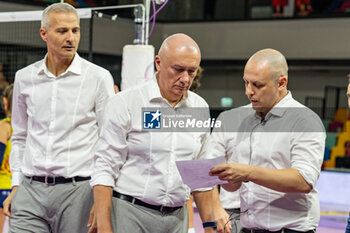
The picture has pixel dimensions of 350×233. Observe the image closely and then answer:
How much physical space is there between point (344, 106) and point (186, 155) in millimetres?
13828

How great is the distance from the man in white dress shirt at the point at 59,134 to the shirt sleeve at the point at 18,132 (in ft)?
0.19

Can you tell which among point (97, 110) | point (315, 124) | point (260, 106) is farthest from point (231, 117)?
point (97, 110)

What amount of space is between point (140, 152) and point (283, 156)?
0.68m

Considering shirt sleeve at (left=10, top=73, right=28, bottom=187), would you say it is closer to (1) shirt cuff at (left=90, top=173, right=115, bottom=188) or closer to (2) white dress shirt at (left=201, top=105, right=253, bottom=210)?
(1) shirt cuff at (left=90, top=173, right=115, bottom=188)

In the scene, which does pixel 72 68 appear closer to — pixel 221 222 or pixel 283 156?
pixel 221 222

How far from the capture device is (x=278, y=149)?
280 centimetres

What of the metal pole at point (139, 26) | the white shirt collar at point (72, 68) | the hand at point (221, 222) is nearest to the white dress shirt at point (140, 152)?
the hand at point (221, 222)

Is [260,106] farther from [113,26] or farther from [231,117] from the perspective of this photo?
[113,26]

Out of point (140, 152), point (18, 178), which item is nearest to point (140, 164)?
point (140, 152)

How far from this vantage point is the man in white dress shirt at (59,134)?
3.46m

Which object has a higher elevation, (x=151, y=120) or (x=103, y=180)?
(x=151, y=120)

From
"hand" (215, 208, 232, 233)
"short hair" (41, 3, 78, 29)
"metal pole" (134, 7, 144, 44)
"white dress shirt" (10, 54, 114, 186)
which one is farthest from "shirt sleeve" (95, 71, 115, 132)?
"metal pole" (134, 7, 144, 44)

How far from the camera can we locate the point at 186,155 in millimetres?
2928

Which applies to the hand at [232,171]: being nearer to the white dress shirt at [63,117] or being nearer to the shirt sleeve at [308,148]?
the shirt sleeve at [308,148]
